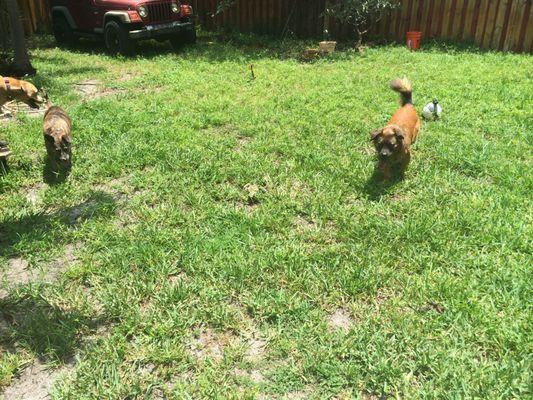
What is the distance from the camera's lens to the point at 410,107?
17.1 ft

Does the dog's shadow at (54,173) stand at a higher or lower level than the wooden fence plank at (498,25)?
lower

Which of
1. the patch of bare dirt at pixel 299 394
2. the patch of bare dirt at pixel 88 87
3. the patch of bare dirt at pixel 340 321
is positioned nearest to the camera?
the patch of bare dirt at pixel 299 394

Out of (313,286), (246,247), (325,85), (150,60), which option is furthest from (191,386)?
(150,60)

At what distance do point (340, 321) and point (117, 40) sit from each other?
986 cm

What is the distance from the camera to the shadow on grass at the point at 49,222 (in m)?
3.84

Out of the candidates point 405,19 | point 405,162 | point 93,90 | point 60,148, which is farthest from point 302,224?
point 405,19

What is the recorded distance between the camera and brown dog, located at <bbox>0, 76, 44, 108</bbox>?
18.4ft

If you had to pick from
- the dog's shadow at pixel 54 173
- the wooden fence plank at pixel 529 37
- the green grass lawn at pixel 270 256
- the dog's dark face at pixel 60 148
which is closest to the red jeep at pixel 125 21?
the green grass lawn at pixel 270 256

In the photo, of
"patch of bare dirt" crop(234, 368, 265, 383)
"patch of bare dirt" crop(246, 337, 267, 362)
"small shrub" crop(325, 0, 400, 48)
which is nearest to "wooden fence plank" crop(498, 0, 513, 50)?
"small shrub" crop(325, 0, 400, 48)

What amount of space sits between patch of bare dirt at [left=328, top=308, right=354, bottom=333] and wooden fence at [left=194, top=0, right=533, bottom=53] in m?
9.59

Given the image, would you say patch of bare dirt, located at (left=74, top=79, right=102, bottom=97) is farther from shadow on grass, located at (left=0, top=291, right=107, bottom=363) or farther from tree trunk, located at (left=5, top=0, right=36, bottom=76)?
shadow on grass, located at (left=0, top=291, right=107, bottom=363)

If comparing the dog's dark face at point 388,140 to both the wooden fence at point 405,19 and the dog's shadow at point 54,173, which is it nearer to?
the dog's shadow at point 54,173

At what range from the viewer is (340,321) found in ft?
9.82

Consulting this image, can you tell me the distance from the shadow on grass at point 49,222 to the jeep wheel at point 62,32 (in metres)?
9.42
